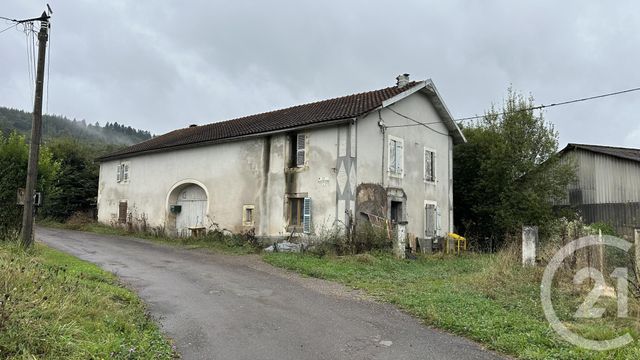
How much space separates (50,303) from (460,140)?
1967cm

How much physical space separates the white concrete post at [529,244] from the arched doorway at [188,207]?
1354cm

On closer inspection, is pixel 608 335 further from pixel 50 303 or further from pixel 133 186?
pixel 133 186

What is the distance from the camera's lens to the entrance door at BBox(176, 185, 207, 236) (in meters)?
20.5

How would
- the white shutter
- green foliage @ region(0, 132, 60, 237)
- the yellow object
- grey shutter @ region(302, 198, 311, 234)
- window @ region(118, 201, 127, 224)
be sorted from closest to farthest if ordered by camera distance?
green foliage @ region(0, 132, 60, 237) < grey shutter @ region(302, 198, 311, 234) < the white shutter < the yellow object < window @ region(118, 201, 127, 224)

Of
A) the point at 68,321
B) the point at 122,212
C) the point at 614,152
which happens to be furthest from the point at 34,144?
the point at 614,152

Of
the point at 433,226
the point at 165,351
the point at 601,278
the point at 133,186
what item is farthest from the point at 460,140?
the point at 165,351

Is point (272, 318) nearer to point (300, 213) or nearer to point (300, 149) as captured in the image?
point (300, 213)

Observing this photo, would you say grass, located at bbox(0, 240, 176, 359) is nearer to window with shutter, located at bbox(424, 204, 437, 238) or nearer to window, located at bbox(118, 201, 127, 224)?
window with shutter, located at bbox(424, 204, 437, 238)

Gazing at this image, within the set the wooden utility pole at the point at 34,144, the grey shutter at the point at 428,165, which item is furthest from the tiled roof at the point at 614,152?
the wooden utility pole at the point at 34,144

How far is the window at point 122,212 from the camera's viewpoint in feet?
79.6

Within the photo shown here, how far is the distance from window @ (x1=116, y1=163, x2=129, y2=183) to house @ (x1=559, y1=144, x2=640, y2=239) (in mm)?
22549

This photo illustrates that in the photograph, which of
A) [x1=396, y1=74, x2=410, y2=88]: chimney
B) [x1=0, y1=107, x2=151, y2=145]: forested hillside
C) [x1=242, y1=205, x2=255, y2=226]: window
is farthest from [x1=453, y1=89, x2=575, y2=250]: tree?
[x1=0, y1=107, x2=151, y2=145]: forested hillside

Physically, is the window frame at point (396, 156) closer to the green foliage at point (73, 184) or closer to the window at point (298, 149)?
the window at point (298, 149)

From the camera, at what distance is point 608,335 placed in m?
5.80
